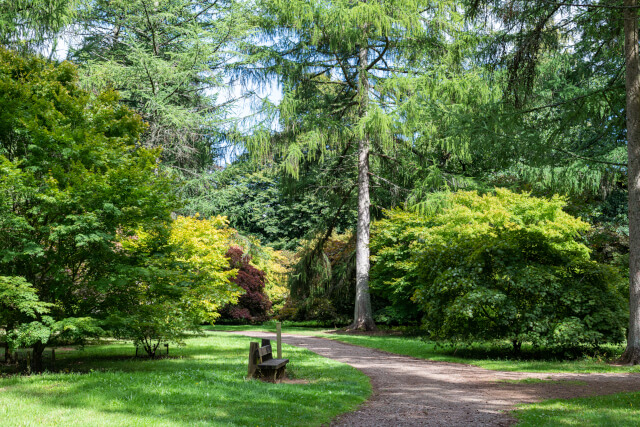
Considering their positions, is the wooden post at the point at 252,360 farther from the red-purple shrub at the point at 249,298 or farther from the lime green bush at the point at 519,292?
the red-purple shrub at the point at 249,298

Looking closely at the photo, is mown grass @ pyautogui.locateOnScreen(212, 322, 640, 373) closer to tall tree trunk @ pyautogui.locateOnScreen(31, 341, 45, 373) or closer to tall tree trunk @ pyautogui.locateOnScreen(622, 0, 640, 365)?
tall tree trunk @ pyautogui.locateOnScreen(622, 0, 640, 365)

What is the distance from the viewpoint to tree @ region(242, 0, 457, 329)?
1947 centimetres

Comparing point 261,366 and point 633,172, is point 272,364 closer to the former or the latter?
point 261,366

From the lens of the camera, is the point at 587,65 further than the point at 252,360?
Yes

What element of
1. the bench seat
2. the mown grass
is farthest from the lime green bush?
the bench seat

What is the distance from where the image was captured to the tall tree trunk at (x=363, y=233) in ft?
70.3

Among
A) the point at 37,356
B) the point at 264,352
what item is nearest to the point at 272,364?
the point at 264,352

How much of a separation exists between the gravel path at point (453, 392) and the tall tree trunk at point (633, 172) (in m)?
1.82

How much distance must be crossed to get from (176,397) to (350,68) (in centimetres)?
1887

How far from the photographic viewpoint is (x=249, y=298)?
95.7ft

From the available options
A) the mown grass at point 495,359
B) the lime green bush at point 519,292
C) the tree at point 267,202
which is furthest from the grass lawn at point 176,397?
the tree at point 267,202

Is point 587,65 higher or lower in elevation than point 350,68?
lower

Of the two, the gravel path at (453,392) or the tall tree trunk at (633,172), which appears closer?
the gravel path at (453,392)

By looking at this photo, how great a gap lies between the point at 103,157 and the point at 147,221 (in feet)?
5.09
